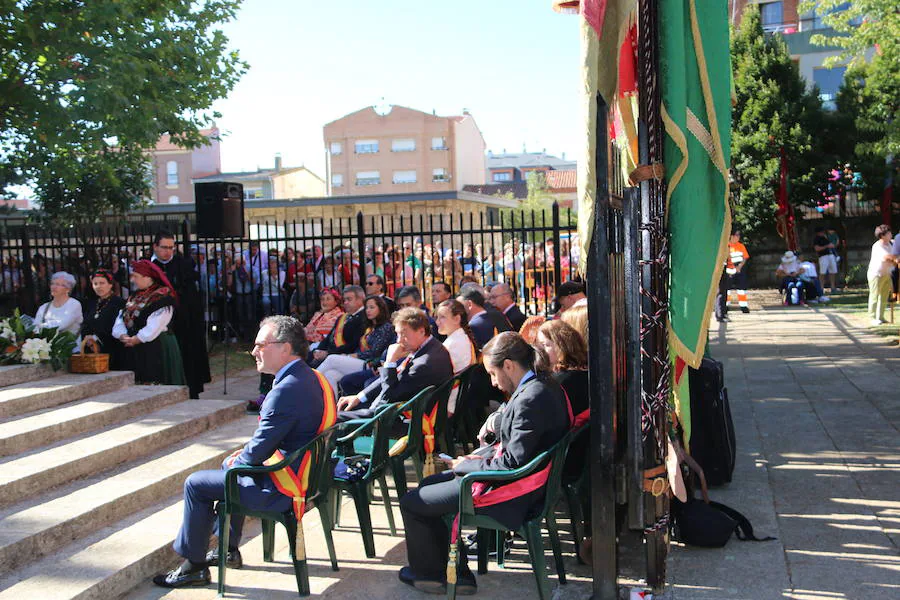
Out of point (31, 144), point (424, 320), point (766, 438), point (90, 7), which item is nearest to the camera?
point (424, 320)

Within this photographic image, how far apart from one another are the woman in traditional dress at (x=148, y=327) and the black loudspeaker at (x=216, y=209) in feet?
6.00

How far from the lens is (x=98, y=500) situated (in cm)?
537

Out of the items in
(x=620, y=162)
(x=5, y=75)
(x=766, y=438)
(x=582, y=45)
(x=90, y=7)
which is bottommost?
(x=766, y=438)

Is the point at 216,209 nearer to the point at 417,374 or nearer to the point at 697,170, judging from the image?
the point at 417,374

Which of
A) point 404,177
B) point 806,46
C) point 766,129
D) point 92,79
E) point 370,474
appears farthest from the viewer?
point 404,177

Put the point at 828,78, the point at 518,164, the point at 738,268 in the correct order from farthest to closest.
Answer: the point at 518,164 < the point at 828,78 < the point at 738,268

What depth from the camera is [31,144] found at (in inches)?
475

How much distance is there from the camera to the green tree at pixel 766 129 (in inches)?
877

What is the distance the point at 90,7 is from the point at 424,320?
7705 millimetres

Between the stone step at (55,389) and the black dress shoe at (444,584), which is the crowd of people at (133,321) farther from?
the black dress shoe at (444,584)

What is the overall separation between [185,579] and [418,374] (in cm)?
196

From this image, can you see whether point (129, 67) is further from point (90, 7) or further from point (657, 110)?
point (657, 110)

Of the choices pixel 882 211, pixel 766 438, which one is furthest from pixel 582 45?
pixel 882 211

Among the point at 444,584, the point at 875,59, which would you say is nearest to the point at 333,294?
the point at 444,584
